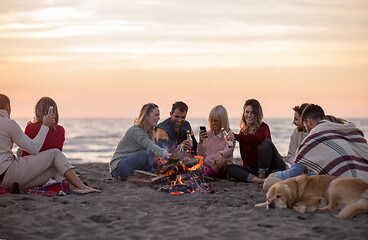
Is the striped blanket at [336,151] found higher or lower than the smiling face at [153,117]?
lower

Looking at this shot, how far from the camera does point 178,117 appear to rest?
7.87 metres

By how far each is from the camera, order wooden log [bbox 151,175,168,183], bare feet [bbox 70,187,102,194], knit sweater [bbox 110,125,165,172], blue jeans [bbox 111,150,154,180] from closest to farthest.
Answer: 1. bare feet [bbox 70,187,102,194]
2. wooden log [bbox 151,175,168,183]
3. knit sweater [bbox 110,125,165,172]
4. blue jeans [bbox 111,150,154,180]

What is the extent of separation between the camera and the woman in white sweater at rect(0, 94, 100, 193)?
597 centimetres

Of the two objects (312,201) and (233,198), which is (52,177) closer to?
(233,198)

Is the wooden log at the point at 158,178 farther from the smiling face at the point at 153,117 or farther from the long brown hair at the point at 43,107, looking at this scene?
the long brown hair at the point at 43,107

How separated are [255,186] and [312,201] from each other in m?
2.09

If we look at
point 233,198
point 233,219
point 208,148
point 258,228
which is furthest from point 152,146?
point 258,228

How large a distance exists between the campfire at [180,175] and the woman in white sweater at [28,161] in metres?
1.21

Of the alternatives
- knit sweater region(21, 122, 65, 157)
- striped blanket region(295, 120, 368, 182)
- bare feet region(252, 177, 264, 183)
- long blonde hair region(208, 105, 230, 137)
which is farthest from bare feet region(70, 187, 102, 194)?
striped blanket region(295, 120, 368, 182)

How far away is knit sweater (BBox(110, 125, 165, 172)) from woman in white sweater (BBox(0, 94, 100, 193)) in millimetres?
1221

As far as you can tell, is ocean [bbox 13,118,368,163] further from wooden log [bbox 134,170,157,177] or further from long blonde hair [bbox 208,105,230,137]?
long blonde hair [bbox 208,105,230,137]

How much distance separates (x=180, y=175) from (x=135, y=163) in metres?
1.16

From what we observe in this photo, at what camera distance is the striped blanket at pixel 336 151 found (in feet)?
18.4

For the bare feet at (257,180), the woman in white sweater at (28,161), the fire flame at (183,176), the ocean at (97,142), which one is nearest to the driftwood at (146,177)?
the fire flame at (183,176)
